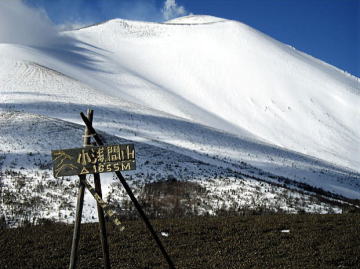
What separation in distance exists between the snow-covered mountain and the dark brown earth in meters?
8.66

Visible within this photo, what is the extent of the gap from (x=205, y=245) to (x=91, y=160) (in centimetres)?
501


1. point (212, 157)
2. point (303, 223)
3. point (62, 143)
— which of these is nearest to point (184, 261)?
point (303, 223)

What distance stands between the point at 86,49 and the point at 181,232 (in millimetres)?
82722

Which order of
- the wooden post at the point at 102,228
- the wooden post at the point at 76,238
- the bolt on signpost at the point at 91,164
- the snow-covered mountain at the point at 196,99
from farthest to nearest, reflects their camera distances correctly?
1. the snow-covered mountain at the point at 196,99
2. the wooden post at the point at 102,228
3. the bolt on signpost at the point at 91,164
4. the wooden post at the point at 76,238

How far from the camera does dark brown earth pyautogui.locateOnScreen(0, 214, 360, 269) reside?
33.3 feet

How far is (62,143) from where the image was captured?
26109mm

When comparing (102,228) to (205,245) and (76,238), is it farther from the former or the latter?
(205,245)

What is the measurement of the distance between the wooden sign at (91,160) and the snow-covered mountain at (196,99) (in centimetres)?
1294

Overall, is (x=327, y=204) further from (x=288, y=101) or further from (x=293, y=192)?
(x=288, y=101)

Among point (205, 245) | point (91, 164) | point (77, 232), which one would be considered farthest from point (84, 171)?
point (205, 245)

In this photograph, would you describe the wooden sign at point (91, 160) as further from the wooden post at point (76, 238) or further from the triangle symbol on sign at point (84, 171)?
the wooden post at point (76, 238)

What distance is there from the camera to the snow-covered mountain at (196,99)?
31.9 m

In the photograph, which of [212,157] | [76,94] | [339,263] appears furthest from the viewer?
[76,94]

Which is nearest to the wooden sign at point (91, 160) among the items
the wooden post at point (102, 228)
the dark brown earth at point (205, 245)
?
the wooden post at point (102, 228)
